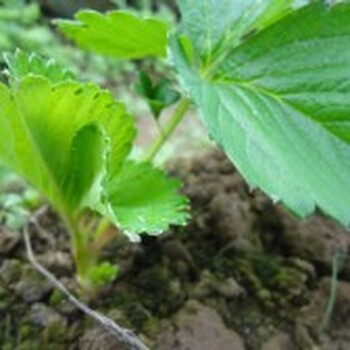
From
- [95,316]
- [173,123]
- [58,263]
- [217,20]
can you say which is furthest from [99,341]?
[217,20]

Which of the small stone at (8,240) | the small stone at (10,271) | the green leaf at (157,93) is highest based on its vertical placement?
the green leaf at (157,93)

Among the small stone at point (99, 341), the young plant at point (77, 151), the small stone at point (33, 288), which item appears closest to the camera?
the young plant at point (77, 151)

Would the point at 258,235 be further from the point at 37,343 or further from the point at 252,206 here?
the point at 37,343

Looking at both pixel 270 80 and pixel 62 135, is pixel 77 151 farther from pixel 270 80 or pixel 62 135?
pixel 270 80

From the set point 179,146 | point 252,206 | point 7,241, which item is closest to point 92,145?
point 7,241

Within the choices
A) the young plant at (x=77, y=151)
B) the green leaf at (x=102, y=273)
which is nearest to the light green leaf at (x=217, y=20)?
the young plant at (x=77, y=151)

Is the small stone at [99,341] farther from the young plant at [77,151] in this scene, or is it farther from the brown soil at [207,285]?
the young plant at [77,151]
